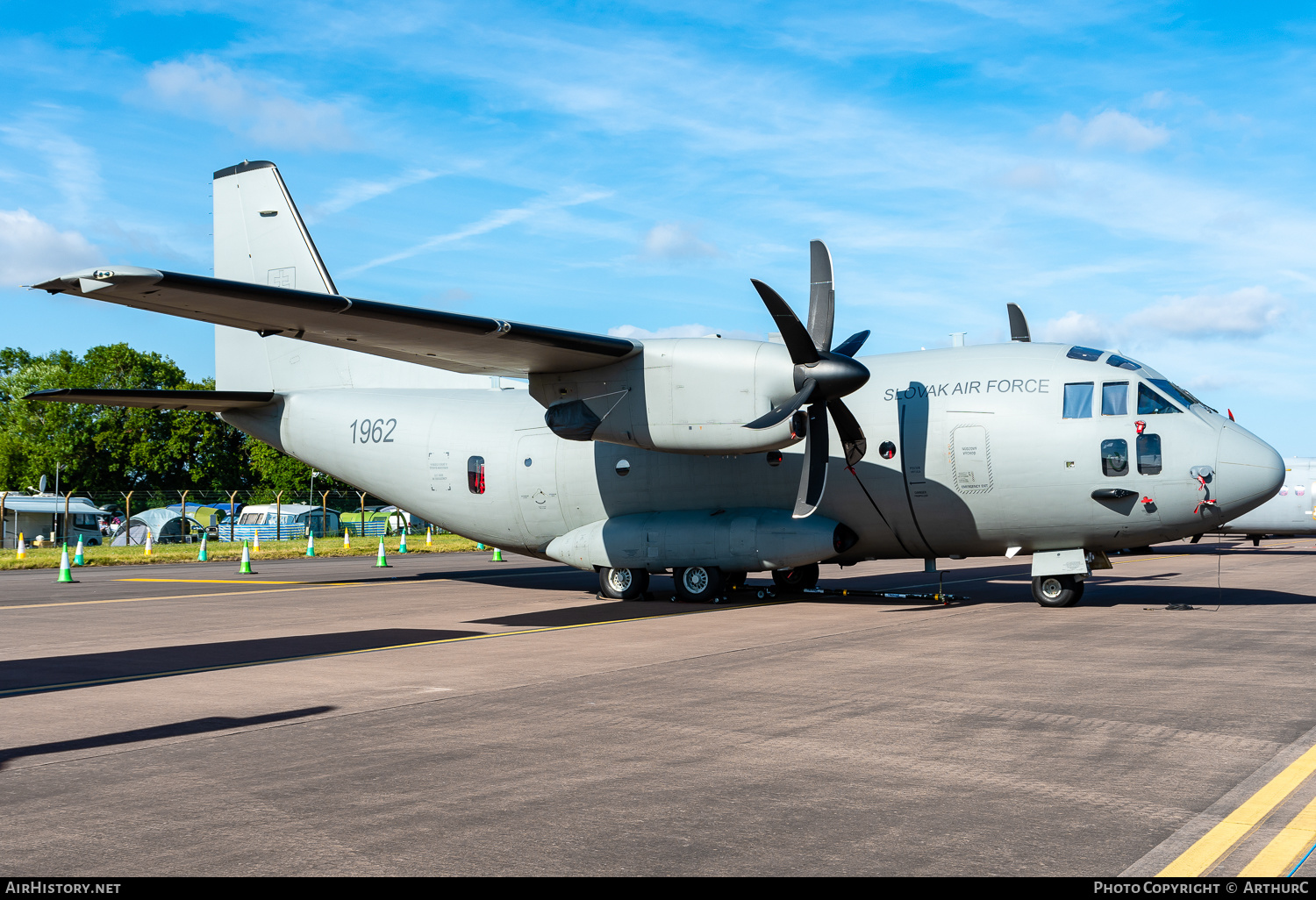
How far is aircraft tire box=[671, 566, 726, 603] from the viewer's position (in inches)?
727

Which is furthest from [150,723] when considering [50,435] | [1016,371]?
[50,435]

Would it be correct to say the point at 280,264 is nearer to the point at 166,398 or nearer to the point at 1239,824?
the point at 166,398

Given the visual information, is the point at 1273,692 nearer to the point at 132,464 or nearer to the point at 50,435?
the point at 132,464

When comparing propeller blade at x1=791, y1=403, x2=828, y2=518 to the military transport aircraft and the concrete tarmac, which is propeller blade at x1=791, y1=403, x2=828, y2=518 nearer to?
the military transport aircraft

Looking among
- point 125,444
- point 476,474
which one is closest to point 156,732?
point 476,474

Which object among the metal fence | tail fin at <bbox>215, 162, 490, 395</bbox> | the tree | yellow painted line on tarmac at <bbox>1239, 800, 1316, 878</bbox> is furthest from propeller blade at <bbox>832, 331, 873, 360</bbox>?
the tree

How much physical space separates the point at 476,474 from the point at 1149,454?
40.9 feet

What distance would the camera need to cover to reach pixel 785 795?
19.6 feet

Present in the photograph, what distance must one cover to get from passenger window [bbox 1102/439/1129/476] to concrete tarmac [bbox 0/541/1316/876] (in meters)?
2.26

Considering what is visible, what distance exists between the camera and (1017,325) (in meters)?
20.6

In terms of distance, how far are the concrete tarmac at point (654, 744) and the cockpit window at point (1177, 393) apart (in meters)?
3.37
